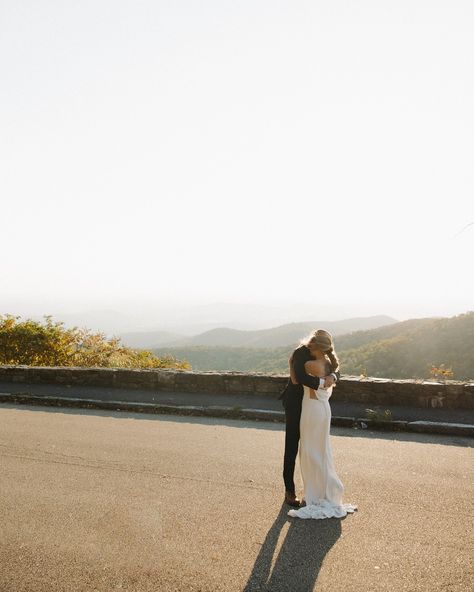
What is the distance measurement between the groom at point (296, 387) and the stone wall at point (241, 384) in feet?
15.4

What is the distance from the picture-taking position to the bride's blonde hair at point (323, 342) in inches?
216

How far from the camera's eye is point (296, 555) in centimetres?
434

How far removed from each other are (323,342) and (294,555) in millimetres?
2177

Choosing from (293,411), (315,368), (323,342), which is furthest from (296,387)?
(323,342)

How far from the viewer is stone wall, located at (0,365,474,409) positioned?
9.56m

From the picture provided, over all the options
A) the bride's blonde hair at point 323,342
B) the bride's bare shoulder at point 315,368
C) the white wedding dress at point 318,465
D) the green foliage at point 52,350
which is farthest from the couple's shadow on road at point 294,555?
the green foliage at point 52,350

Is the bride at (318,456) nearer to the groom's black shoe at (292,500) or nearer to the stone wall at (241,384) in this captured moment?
the groom's black shoe at (292,500)

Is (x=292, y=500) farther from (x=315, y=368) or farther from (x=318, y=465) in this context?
(x=315, y=368)

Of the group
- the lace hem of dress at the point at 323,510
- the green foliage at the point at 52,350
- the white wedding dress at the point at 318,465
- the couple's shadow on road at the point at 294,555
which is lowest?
the couple's shadow on road at the point at 294,555

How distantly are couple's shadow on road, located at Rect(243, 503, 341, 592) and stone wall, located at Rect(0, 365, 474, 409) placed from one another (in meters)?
5.24

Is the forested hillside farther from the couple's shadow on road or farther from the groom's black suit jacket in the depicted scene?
the couple's shadow on road

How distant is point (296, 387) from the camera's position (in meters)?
5.66

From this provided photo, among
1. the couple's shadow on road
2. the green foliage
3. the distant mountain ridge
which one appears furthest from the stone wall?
the distant mountain ridge

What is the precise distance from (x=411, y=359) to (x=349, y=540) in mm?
31262
